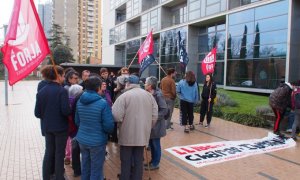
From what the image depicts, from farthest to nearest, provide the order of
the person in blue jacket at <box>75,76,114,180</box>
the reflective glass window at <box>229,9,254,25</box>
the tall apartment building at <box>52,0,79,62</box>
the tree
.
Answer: the tall apartment building at <box>52,0,79,62</box> → the tree → the reflective glass window at <box>229,9,254,25</box> → the person in blue jacket at <box>75,76,114,180</box>

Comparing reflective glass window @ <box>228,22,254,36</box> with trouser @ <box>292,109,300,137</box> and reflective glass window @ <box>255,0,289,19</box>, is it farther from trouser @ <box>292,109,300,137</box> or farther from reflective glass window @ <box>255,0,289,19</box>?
trouser @ <box>292,109,300,137</box>

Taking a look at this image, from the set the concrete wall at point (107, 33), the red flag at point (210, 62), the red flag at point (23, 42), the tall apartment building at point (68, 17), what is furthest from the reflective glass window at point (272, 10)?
the tall apartment building at point (68, 17)

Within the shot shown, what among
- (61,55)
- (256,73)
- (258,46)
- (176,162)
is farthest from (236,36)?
(61,55)

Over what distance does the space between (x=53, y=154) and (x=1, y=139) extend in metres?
4.34

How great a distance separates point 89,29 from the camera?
138m

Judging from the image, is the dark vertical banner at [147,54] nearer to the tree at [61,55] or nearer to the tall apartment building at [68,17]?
the tree at [61,55]

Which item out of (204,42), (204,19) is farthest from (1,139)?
(204,42)

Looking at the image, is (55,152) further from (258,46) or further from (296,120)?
(258,46)

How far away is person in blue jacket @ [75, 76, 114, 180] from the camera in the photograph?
14.2ft

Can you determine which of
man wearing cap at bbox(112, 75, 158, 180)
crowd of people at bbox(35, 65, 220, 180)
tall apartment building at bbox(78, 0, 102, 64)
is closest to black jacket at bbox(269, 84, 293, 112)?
crowd of people at bbox(35, 65, 220, 180)

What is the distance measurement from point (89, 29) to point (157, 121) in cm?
13747

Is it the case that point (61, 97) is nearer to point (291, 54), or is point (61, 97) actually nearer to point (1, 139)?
point (1, 139)

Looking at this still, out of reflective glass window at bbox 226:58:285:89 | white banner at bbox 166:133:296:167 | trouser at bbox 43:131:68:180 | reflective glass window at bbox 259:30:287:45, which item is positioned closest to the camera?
trouser at bbox 43:131:68:180

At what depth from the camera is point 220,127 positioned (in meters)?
10.9
